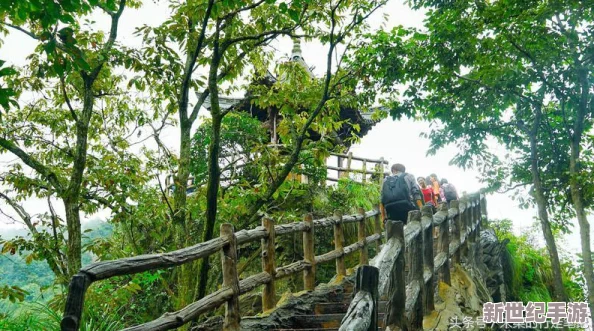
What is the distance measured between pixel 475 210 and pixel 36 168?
8563 millimetres

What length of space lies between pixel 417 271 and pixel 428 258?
0.75 meters

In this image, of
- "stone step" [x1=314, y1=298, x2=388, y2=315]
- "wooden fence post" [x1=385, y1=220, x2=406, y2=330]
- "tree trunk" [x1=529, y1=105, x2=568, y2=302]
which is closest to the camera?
"wooden fence post" [x1=385, y1=220, x2=406, y2=330]

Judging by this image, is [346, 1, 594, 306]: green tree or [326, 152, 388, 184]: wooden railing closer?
[346, 1, 594, 306]: green tree

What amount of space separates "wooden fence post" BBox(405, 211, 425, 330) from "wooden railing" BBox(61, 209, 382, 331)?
148 cm

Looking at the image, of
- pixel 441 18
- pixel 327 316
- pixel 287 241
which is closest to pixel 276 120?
pixel 287 241

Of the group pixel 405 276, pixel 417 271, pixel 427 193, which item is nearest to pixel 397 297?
pixel 417 271

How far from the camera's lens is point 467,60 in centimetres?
820

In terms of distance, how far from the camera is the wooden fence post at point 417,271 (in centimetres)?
390

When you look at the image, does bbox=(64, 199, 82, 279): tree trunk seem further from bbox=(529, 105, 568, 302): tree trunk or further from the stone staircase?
bbox=(529, 105, 568, 302): tree trunk

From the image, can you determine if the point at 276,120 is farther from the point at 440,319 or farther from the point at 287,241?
the point at 440,319

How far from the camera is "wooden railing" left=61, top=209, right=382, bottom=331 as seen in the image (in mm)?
2320

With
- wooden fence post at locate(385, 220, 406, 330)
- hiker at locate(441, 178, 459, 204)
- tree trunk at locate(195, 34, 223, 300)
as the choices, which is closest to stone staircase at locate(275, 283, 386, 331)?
tree trunk at locate(195, 34, 223, 300)

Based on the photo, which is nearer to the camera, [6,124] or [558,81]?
[558,81]

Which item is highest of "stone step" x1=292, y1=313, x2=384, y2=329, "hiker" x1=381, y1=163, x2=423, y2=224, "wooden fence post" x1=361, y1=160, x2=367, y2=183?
"wooden fence post" x1=361, y1=160, x2=367, y2=183
